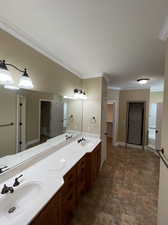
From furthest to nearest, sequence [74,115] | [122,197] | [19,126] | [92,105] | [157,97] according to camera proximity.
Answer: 1. [157,97]
2. [92,105]
3. [74,115]
4. [122,197]
5. [19,126]

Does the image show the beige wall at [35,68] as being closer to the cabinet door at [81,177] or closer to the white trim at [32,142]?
the white trim at [32,142]

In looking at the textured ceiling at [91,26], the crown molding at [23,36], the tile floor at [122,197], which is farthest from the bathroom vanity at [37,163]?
the textured ceiling at [91,26]

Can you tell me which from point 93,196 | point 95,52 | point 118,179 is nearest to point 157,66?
point 95,52

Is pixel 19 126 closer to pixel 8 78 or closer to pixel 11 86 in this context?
pixel 11 86

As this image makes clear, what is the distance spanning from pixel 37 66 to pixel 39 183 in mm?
1566

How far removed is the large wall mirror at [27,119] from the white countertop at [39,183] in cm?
29

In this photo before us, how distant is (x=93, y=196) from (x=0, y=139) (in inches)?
76.4

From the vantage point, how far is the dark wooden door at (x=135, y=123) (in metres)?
5.02

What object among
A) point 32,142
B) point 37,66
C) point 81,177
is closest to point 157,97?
point 81,177

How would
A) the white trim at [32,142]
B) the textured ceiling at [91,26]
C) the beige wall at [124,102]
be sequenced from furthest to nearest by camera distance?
1. the beige wall at [124,102]
2. the white trim at [32,142]
3. the textured ceiling at [91,26]

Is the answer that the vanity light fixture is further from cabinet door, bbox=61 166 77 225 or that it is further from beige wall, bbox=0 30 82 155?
cabinet door, bbox=61 166 77 225

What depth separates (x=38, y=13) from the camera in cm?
110

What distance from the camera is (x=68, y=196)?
5.04ft

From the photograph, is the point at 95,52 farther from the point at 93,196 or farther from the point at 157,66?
the point at 93,196
